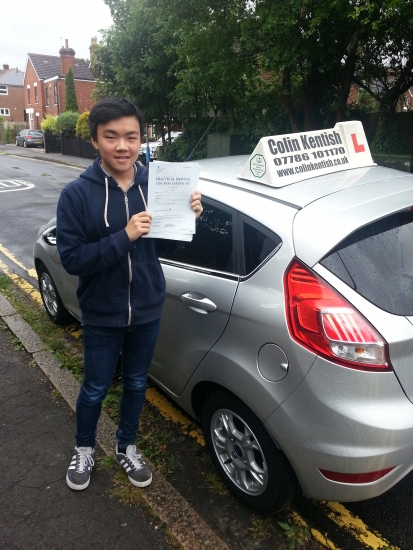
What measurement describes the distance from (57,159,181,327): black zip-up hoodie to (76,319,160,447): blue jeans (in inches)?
3.5

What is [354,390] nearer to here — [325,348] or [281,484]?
[325,348]

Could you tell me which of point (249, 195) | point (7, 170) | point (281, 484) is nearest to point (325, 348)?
point (281, 484)

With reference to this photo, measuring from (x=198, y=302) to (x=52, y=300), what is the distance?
2.56 metres

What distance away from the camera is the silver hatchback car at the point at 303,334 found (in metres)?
1.82

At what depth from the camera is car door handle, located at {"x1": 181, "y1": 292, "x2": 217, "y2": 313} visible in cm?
230

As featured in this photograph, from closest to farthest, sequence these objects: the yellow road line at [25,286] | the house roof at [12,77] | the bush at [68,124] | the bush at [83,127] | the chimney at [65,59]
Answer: the yellow road line at [25,286], the bush at [83,127], the bush at [68,124], the chimney at [65,59], the house roof at [12,77]

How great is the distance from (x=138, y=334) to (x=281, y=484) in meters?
0.97

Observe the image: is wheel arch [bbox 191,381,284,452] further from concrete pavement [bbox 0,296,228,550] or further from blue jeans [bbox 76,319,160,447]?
concrete pavement [bbox 0,296,228,550]

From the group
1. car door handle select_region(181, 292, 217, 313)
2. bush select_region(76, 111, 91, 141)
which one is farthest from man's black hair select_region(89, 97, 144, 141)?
bush select_region(76, 111, 91, 141)

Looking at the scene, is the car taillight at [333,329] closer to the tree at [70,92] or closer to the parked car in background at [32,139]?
the parked car in background at [32,139]

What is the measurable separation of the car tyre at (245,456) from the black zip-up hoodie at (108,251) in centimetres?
61

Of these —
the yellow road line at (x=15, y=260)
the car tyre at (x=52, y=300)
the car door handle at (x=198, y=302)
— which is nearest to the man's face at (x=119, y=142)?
the car door handle at (x=198, y=302)

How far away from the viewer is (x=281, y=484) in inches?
83.9

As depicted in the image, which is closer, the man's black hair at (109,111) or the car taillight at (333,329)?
the car taillight at (333,329)
